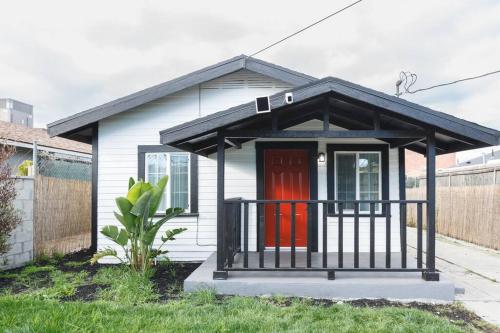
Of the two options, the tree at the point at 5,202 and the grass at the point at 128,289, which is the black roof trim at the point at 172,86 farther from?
the grass at the point at 128,289

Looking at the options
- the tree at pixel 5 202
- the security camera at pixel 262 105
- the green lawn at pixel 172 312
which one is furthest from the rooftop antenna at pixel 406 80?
the tree at pixel 5 202

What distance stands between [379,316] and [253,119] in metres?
3.14

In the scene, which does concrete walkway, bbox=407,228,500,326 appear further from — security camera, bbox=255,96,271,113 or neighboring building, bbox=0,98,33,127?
neighboring building, bbox=0,98,33,127

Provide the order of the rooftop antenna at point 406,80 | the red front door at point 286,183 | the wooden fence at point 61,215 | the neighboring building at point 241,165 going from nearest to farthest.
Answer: the neighboring building at point 241,165 < the red front door at point 286,183 < the wooden fence at point 61,215 < the rooftop antenna at point 406,80

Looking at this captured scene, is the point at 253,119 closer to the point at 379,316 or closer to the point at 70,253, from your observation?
the point at 379,316

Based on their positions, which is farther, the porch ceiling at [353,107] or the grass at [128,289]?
the porch ceiling at [353,107]

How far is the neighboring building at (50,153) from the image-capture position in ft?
40.9

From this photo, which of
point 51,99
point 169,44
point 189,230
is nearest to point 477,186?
point 189,230

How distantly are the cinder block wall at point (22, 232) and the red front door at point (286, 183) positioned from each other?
485 centimetres

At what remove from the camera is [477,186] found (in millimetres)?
11570

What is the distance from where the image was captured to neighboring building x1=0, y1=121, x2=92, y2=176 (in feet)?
40.9

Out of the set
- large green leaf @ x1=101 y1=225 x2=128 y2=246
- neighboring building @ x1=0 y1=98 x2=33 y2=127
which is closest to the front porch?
large green leaf @ x1=101 y1=225 x2=128 y2=246

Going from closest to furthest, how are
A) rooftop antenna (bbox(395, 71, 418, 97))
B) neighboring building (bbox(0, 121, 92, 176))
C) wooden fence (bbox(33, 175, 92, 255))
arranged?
wooden fence (bbox(33, 175, 92, 255)) < neighboring building (bbox(0, 121, 92, 176)) < rooftop antenna (bbox(395, 71, 418, 97))

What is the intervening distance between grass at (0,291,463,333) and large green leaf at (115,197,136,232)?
4.79ft
